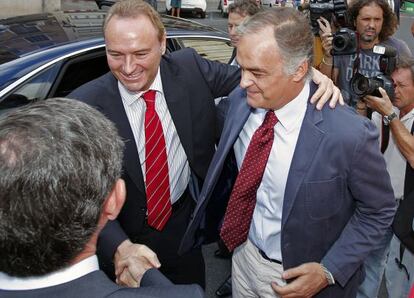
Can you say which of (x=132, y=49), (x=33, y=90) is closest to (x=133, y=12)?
(x=132, y=49)

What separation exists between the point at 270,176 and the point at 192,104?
553mm

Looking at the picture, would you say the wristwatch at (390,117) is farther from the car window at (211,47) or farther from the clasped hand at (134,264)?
the car window at (211,47)

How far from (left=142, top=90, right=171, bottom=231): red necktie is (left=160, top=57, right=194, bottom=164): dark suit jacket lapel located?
0.25 ft

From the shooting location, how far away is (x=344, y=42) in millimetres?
3037

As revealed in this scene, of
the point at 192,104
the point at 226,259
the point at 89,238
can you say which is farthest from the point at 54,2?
the point at 89,238

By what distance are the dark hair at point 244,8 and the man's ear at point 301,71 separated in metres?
1.98

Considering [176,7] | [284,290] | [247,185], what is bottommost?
[284,290]

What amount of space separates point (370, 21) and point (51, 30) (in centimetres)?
230

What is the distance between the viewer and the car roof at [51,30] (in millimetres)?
3166

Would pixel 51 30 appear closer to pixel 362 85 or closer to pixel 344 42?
pixel 344 42

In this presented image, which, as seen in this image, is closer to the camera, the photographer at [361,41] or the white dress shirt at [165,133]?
the white dress shirt at [165,133]

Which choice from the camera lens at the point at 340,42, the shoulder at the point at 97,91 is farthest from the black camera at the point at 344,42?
the shoulder at the point at 97,91

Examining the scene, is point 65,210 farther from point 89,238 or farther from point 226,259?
point 226,259

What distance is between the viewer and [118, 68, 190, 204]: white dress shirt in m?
2.16
